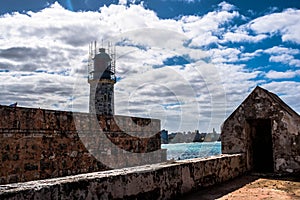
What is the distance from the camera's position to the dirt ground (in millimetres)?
3980

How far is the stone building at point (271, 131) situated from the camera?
598 centimetres

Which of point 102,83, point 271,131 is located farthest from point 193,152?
point 271,131

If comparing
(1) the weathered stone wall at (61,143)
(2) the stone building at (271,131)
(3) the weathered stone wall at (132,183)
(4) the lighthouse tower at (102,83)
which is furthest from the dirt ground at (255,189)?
(4) the lighthouse tower at (102,83)

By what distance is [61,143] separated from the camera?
25.6 feet

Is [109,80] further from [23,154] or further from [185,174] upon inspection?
[185,174]

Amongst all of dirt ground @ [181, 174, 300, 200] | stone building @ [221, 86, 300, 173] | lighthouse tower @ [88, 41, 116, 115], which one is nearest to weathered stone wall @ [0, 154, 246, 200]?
dirt ground @ [181, 174, 300, 200]

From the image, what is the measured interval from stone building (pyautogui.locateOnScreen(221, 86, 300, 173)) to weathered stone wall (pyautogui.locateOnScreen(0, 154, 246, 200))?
1.24 m

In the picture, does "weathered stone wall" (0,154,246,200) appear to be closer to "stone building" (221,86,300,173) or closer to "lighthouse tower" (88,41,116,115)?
"stone building" (221,86,300,173)

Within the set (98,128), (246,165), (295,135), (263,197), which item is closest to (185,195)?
(263,197)

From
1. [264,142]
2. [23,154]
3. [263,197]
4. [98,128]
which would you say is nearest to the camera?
[263,197]

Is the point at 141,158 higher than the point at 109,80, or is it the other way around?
the point at 109,80

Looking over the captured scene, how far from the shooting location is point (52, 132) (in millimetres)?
7562

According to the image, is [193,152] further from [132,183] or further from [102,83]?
[132,183]

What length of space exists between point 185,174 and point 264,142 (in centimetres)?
408
